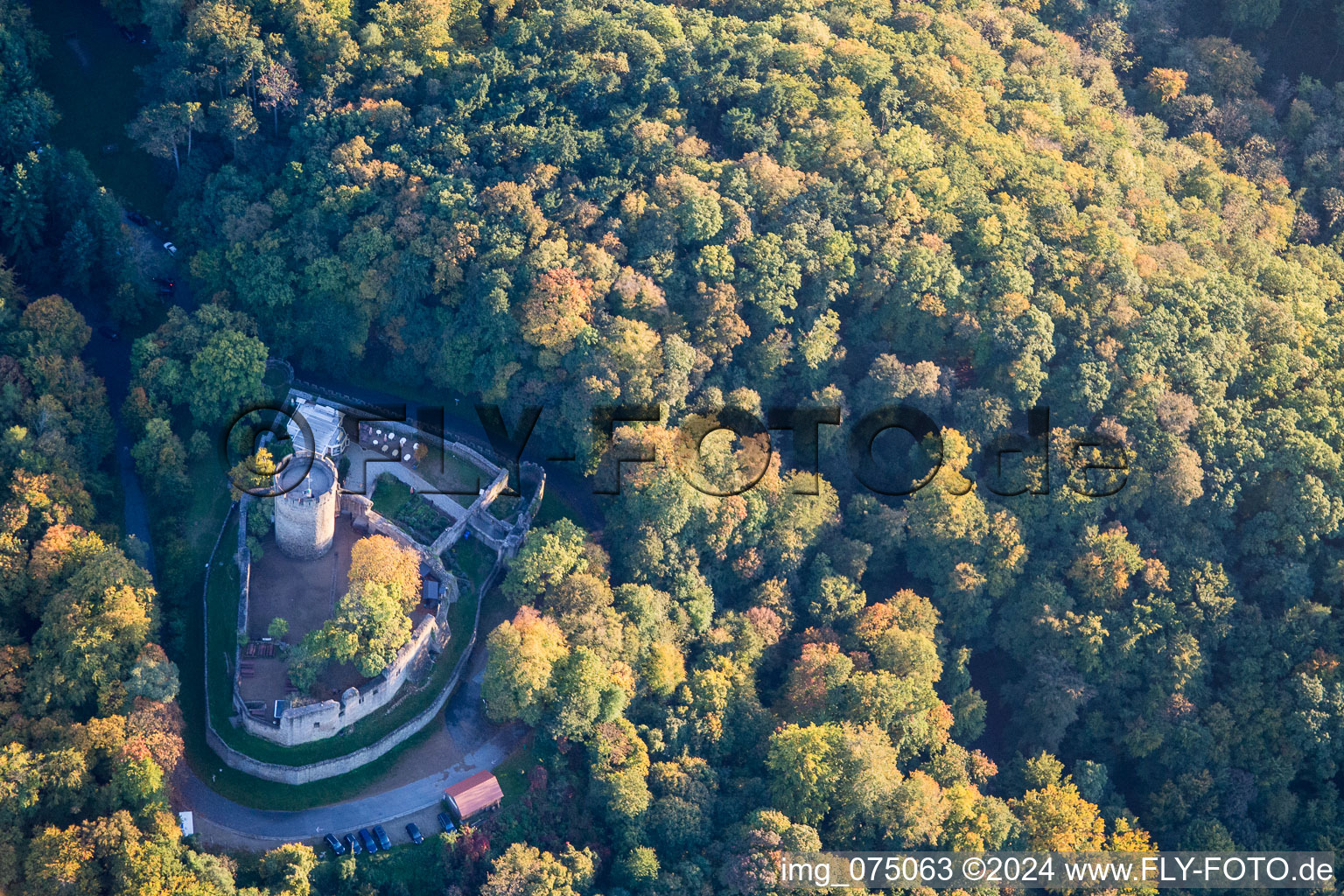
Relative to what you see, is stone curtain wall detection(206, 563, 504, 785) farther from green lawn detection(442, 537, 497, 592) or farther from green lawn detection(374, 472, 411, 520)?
green lawn detection(374, 472, 411, 520)

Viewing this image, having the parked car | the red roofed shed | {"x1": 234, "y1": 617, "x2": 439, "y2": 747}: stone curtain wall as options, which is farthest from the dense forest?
{"x1": 234, "y1": 617, "x2": 439, "y2": 747}: stone curtain wall

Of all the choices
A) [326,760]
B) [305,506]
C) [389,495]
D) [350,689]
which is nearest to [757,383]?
[389,495]

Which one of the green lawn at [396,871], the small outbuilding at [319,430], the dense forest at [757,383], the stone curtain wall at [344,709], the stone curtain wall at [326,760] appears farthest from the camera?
the small outbuilding at [319,430]

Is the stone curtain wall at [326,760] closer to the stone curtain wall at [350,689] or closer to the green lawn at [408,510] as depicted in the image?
the stone curtain wall at [350,689]

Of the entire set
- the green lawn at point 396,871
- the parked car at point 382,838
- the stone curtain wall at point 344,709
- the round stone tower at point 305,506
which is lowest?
the green lawn at point 396,871

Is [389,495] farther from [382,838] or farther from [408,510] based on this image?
[382,838]

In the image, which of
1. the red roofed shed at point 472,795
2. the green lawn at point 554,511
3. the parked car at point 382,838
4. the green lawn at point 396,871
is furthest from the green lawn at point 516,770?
the green lawn at point 554,511
